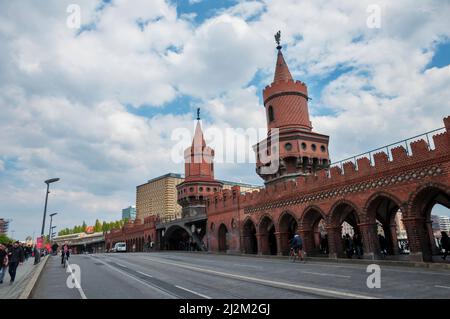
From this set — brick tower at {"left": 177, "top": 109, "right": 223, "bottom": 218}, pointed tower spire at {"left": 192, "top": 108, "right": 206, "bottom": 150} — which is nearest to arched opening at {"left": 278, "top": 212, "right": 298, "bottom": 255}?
brick tower at {"left": 177, "top": 109, "right": 223, "bottom": 218}

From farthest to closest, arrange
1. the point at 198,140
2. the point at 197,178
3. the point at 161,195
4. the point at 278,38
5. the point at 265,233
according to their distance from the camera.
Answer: the point at 161,195, the point at 198,140, the point at 197,178, the point at 278,38, the point at 265,233

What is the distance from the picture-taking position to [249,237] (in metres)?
32.3

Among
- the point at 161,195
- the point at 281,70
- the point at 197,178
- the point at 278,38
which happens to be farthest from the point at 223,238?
the point at 161,195

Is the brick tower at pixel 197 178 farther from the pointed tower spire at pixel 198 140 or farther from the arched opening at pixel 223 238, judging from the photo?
the arched opening at pixel 223 238

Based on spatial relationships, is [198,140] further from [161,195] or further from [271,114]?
[161,195]

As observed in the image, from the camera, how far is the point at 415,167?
56.3 feet

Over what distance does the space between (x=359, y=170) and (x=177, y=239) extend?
39499 mm

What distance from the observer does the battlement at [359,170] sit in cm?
1639

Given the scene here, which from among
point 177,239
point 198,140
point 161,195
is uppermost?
point 161,195

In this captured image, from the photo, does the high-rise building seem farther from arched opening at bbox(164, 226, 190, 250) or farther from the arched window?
the arched window
